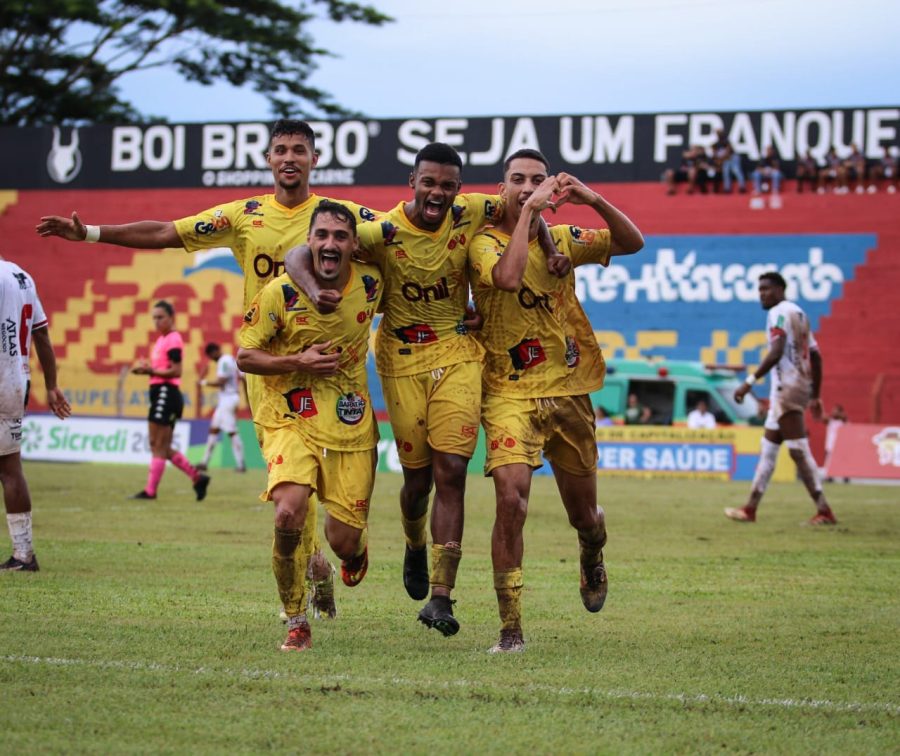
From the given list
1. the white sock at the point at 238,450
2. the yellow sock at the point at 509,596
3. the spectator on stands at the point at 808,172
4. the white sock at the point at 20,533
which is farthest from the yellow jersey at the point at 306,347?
the spectator on stands at the point at 808,172

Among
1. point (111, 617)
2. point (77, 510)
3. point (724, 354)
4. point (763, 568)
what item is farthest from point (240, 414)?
point (111, 617)

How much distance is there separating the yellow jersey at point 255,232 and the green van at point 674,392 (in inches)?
776

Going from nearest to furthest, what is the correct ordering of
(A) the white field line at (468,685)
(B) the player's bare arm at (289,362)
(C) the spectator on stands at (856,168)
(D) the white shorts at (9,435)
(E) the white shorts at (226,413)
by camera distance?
(A) the white field line at (468,685) < (B) the player's bare arm at (289,362) < (D) the white shorts at (9,435) < (E) the white shorts at (226,413) < (C) the spectator on stands at (856,168)

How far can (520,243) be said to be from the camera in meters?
6.82

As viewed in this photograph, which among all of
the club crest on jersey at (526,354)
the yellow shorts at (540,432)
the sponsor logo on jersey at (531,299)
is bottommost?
the yellow shorts at (540,432)

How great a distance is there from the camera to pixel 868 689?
19.4 ft

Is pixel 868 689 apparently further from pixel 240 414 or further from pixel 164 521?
pixel 240 414

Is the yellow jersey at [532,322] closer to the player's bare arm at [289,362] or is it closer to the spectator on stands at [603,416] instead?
the player's bare arm at [289,362]

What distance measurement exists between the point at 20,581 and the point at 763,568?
5637 millimetres

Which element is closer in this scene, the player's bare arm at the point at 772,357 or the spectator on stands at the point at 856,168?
the player's bare arm at the point at 772,357

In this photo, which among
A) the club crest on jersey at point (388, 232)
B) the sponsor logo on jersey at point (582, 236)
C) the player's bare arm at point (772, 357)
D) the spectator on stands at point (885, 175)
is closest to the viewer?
the club crest on jersey at point (388, 232)

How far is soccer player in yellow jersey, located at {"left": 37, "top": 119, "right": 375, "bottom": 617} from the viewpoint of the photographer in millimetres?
7406

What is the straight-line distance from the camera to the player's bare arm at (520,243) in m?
6.81

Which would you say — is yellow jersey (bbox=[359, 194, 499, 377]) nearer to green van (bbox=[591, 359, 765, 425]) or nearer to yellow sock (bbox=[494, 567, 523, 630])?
yellow sock (bbox=[494, 567, 523, 630])
